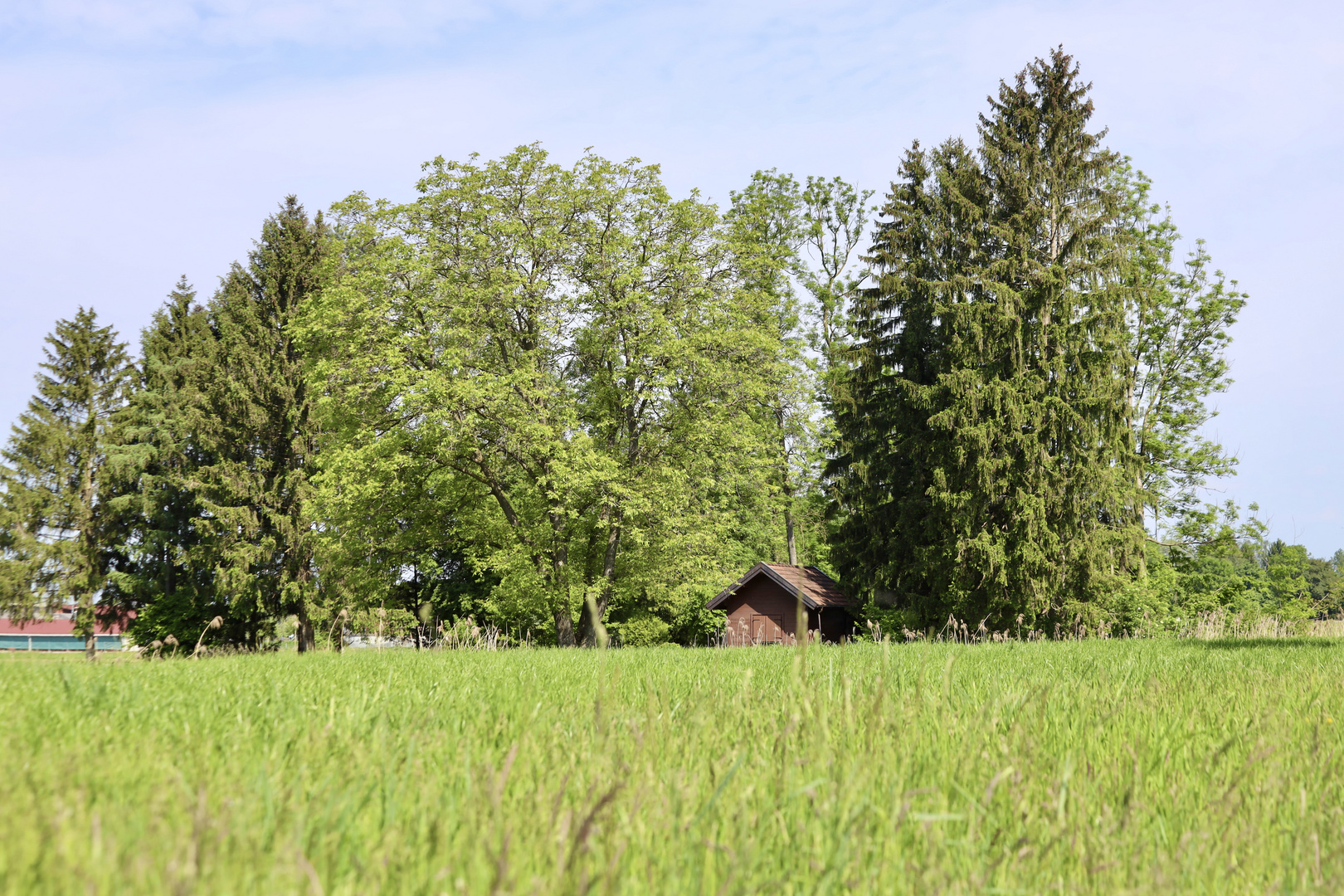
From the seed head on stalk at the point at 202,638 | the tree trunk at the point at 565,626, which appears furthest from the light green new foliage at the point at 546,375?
the seed head on stalk at the point at 202,638

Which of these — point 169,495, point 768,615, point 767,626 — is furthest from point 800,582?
point 169,495

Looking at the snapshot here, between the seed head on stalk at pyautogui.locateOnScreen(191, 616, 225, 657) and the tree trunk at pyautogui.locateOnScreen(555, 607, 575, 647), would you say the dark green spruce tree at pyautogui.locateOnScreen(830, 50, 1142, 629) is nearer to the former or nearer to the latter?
the tree trunk at pyautogui.locateOnScreen(555, 607, 575, 647)

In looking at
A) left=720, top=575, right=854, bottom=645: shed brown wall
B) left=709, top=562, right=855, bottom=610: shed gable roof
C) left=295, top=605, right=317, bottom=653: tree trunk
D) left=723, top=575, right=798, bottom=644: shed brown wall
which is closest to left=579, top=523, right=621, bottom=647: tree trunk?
left=709, top=562, right=855, bottom=610: shed gable roof

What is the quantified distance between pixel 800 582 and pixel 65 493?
32.3 meters

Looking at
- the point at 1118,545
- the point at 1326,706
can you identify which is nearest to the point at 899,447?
the point at 1118,545

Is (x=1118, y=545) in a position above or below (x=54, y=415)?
below

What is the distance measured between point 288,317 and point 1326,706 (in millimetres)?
36085

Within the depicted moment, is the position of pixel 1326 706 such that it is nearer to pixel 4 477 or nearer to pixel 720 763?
pixel 720 763

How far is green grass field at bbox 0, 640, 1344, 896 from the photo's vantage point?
1.58m

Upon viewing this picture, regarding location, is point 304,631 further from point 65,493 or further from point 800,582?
point 800,582

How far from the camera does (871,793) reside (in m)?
2.36

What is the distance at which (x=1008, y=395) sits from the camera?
2902 centimetres

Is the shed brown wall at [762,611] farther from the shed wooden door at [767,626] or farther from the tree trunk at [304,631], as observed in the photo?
the tree trunk at [304,631]

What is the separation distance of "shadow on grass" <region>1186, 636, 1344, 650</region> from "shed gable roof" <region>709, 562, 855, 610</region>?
66.1 ft
